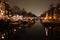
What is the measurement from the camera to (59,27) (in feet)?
117

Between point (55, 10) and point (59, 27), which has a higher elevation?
point (55, 10)

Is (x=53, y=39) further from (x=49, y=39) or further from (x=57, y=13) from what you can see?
(x=57, y=13)

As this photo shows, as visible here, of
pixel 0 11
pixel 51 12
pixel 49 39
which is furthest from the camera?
pixel 0 11

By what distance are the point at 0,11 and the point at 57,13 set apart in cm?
2360

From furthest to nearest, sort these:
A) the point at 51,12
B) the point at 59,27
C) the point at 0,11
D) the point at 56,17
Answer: the point at 0,11
the point at 51,12
the point at 56,17
the point at 59,27

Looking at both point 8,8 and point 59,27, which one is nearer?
point 59,27

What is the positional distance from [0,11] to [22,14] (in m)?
19.3

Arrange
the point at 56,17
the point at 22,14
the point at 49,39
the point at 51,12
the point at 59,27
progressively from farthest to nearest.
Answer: the point at 22,14 → the point at 51,12 → the point at 56,17 → the point at 59,27 → the point at 49,39

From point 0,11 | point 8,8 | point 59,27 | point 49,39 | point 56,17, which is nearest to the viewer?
point 49,39

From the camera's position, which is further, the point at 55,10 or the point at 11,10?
the point at 11,10

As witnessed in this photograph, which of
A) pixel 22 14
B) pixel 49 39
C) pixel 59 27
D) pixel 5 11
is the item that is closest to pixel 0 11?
pixel 5 11

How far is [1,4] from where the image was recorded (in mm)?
68188

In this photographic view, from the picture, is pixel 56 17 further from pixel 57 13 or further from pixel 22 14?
pixel 22 14

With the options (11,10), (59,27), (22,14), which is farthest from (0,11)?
(59,27)
